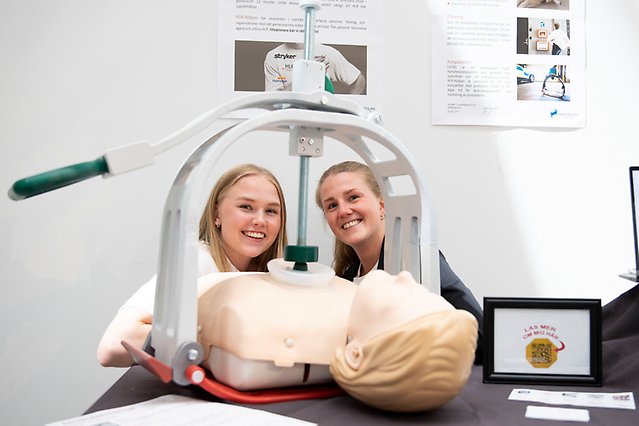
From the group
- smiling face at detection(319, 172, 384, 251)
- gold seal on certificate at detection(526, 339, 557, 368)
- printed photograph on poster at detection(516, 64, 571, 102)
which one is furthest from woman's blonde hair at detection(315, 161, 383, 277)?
gold seal on certificate at detection(526, 339, 557, 368)

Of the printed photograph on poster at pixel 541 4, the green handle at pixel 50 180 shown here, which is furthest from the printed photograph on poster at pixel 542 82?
the green handle at pixel 50 180

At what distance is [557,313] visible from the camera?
898mm

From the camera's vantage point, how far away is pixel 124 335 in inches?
41.5

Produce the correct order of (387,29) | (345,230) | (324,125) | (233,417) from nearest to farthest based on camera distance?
(233,417) → (324,125) → (345,230) → (387,29)

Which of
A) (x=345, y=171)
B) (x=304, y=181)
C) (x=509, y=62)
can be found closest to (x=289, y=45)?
(x=345, y=171)

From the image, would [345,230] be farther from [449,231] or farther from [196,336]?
[196,336]

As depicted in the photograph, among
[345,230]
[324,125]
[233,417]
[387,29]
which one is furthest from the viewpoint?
[387,29]

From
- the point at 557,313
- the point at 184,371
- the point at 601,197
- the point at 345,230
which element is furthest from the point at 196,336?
the point at 601,197

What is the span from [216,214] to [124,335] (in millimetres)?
462

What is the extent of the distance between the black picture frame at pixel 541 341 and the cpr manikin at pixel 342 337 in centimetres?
21

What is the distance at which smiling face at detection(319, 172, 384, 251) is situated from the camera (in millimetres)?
1439

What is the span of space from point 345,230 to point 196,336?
2.47ft

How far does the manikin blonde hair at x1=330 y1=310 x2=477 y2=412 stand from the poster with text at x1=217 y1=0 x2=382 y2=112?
988 millimetres

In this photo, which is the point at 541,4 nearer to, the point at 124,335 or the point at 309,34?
the point at 309,34
